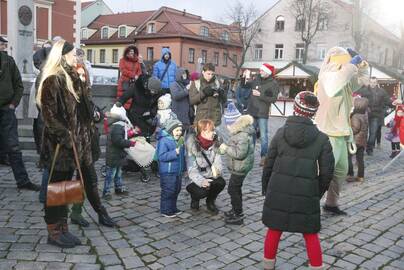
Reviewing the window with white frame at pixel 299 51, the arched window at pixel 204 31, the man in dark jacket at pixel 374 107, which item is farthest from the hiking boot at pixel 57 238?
the window with white frame at pixel 299 51

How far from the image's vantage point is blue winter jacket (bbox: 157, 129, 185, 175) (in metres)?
5.50

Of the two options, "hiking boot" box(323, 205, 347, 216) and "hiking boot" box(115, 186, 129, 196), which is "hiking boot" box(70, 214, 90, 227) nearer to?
"hiking boot" box(115, 186, 129, 196)

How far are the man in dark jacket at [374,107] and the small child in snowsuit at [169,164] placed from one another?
781 cm

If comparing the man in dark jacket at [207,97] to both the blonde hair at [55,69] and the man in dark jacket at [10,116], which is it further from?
the blonde hair at [55,69]

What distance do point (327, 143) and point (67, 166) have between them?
2416mm

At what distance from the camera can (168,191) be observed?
5.50 metres

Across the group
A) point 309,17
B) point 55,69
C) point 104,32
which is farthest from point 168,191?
point 104,32

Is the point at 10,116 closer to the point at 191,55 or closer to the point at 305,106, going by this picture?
the point at 305,106

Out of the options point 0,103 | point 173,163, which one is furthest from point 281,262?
point 0,103

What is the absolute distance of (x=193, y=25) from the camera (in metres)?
50.9

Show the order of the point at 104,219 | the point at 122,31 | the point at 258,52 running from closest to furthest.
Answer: the point at 104,219 < the point at 122,31 < the point at 258,52

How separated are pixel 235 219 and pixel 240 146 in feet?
2.91

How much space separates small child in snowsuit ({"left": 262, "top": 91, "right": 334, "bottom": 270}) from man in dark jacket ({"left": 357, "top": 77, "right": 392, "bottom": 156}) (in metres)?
8.68

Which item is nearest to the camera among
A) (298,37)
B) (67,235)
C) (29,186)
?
(67,235)
